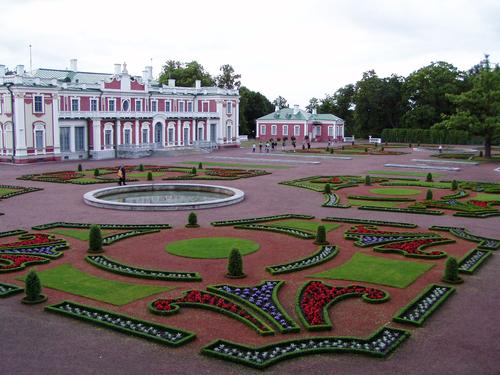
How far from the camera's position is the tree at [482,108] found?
56.3 meters

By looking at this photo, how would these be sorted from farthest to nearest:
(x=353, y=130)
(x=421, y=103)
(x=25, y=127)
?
(x=353, y=130) < (x=421, y=103) < (x=25, y=127)

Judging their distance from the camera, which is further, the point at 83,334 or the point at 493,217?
the point at 493,217

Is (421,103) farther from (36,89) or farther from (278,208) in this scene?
(278,208)

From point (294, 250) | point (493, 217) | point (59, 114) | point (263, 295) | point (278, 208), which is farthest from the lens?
point (59, 114)

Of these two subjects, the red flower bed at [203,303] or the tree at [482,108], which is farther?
the tree at [482,108]

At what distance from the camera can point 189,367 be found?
10.9m

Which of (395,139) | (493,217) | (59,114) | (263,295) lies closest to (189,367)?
(263,295)

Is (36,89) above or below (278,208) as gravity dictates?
above

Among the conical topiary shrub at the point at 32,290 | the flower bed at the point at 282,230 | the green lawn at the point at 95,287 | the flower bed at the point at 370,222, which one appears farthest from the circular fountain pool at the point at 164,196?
the conical topiary shrub at the point at 32,290

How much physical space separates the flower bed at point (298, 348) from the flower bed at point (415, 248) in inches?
283

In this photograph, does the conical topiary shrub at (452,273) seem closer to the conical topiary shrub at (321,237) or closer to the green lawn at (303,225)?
the conical topiary shrub at (321,237)

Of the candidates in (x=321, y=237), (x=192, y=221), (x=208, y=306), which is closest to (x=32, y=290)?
(x=208, y=306)

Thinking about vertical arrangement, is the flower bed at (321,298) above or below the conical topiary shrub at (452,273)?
below

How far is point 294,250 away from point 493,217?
11.9 meters
